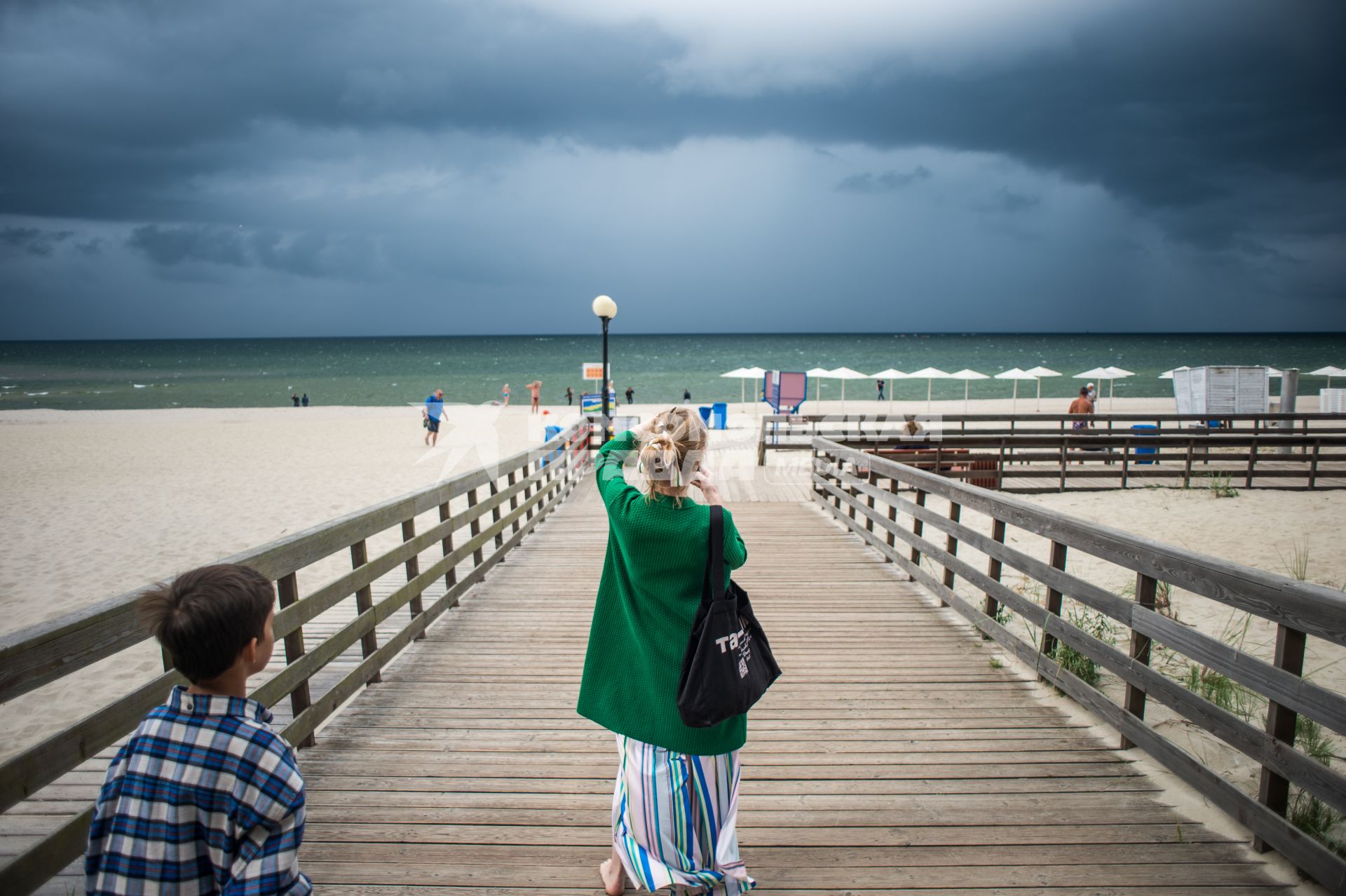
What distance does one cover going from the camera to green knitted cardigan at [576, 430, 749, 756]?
2.11m

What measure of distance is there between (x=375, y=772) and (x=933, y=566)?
6.77m

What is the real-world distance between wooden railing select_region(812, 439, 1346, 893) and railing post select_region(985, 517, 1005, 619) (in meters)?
0.01

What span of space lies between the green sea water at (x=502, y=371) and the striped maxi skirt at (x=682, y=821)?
29.7 meters

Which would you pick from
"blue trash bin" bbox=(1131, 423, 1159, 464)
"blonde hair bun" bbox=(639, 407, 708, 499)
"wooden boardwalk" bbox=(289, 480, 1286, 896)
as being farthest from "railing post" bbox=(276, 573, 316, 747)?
"blue trash bin" bbox=(1131, 423, 1159, 464)

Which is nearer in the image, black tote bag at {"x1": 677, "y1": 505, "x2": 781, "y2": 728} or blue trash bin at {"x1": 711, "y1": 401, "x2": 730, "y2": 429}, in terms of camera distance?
black tote bag at {"x1": 677, "y1": 505, "x2": 781, "y2": 728}

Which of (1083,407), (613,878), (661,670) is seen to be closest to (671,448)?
(661,670)

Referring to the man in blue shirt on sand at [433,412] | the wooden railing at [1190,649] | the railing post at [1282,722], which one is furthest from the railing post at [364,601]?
the man in blue shirt on sand at [433,412]

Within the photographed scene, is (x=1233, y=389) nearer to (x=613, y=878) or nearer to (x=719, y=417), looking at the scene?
(x=719, y=417)

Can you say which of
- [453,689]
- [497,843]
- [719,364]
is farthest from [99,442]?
[719,364]

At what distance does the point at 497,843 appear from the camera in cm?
280

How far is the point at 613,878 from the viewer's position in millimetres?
2500

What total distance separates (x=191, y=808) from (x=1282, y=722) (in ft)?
10.7

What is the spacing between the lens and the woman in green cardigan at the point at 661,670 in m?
2.11

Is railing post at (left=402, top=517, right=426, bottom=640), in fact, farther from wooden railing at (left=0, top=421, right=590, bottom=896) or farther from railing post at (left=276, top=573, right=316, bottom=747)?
railing post at (left=276, top=573, right=316, bottom=747)
